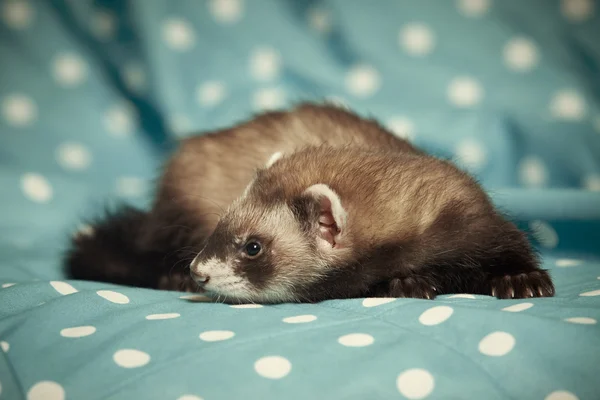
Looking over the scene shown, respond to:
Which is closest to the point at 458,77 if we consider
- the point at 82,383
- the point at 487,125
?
the point at 487,125

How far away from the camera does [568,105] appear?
180 cm

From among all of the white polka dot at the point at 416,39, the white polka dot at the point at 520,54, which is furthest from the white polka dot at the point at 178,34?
the white polka dot at the point at 520,54

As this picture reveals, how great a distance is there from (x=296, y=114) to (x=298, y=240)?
470 mm

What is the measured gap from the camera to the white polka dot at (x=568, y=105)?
70.3 inches

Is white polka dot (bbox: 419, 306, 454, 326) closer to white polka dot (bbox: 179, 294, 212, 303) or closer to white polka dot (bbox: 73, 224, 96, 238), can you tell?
white polka dot (bbox: 179, 294, 212, 303)

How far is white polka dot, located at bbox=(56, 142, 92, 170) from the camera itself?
6.18 feet

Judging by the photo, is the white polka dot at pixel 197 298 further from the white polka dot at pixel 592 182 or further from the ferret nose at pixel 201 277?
the white polka dot at pixel 592 182

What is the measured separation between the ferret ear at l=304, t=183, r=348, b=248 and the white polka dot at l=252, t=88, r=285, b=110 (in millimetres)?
909

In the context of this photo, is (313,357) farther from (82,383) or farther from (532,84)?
(532,84)

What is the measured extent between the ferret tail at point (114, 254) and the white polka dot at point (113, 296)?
0.88 ft

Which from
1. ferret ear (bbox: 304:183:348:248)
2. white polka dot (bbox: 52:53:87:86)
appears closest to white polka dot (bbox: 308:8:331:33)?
white polka dot (bbox: 52:53:87:86)

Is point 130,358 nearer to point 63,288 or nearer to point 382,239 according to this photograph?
point 63,288

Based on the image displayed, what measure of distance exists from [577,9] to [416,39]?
45 centimetres

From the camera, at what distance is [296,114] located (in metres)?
1.47
